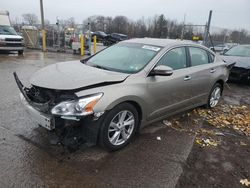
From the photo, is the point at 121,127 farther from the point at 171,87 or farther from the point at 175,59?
the point at 175,59

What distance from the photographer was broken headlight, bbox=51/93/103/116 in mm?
2904

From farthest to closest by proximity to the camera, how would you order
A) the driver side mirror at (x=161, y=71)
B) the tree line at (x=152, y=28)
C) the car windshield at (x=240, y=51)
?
the tree line at (x=152, y=28) < the car windshield at (x=240, y=51) < the driver side mirror at (x=161, y=71)

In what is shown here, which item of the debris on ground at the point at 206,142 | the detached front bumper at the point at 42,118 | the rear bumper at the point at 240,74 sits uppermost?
the detached front bumper at the point at 42,118

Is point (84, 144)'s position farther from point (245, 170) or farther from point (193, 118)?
point (193, 118)

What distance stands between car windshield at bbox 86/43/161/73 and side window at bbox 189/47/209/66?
39.1 inches

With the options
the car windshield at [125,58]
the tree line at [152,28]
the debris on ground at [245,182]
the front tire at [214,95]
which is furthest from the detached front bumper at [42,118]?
the tree line at [152,28]

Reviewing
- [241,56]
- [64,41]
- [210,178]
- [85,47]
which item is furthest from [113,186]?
[64,41]

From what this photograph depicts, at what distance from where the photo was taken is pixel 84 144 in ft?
10.2

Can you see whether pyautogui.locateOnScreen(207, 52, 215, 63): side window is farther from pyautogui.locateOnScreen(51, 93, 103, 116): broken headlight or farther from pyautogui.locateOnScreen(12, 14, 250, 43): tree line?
pyautogui.locateOnScreen(12, 14, 250, 43): tree line

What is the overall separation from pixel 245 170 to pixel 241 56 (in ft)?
23.5

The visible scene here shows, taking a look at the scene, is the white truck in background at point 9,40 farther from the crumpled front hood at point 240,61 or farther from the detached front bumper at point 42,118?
the detached front bumper at point 42,118

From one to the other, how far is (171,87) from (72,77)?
1733mm

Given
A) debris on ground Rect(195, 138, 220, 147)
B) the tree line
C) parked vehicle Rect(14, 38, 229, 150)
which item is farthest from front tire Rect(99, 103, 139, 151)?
the tree line

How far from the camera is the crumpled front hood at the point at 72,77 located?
303 cm
